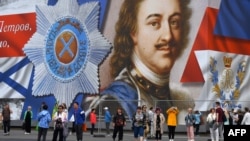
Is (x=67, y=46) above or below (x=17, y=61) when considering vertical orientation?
above

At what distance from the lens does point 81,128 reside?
73.7ft

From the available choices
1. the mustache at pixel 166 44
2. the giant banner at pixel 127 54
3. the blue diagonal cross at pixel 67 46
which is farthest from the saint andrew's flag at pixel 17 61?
the mustache at pixel 166 44

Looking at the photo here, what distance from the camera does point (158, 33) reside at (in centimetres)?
3784

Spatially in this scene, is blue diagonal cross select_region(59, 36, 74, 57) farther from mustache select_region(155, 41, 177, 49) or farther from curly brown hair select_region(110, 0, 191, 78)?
mustache select_region(155, 41, 177, 49)

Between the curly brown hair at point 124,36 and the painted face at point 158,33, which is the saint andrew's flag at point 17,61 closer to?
the curly brown hair at point 124,36

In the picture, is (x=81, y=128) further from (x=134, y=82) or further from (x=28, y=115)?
(x=134, y=82)

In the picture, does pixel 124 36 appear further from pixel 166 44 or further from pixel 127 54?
pixel 166 44

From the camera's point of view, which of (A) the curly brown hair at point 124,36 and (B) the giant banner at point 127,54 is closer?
(B) the giant banner at point 127,54

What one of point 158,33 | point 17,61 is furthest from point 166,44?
point 17,61

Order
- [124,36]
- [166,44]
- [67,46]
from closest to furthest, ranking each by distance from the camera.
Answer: [166,44]
[124,36]
[67,46]

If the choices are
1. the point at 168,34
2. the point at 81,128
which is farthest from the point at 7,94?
the point at 81,128

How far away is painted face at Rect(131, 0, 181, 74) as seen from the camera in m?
37.4

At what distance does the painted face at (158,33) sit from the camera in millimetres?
37438

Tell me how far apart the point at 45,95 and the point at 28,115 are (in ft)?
34.8
